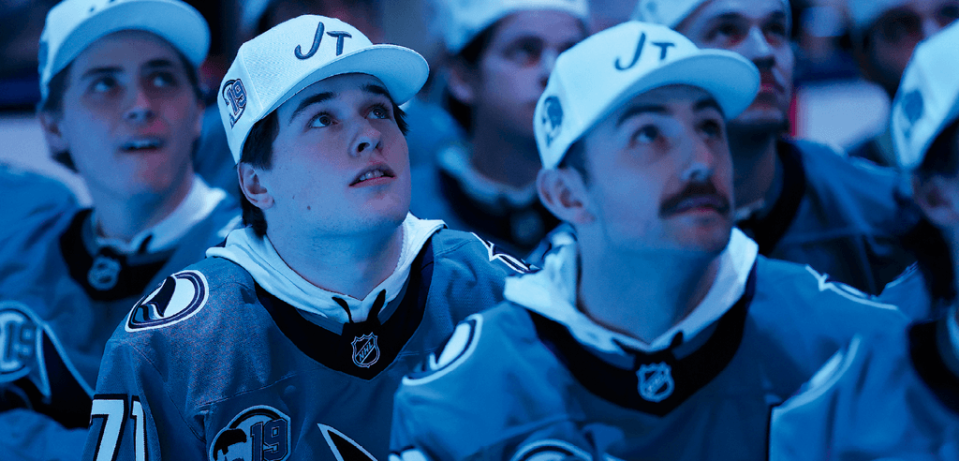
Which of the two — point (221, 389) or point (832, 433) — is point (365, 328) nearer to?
point (221, 389)

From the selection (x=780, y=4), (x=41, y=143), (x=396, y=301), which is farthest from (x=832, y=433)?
(x=41, y=143)

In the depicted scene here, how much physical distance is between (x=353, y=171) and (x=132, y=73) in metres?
0.90

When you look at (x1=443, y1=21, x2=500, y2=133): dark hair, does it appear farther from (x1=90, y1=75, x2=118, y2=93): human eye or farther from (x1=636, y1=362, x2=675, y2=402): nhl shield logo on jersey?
(x1=636, y1=362, x2=675, y2=402): nhl shield logo on jersey

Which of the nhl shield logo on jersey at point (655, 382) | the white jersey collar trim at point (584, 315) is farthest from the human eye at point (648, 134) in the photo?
the nhl shield logo on jersey at point (655, 382)

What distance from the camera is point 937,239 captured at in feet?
5.74

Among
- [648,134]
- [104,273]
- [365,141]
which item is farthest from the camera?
[104,273]

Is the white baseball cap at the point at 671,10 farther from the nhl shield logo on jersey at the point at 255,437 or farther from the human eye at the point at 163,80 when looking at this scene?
the nhl shield logo on jersey at the point at 255,437

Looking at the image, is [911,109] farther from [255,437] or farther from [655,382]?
[255,437]

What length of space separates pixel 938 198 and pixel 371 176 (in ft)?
3.40

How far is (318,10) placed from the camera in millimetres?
3570

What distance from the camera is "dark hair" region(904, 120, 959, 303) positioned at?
5.12ft

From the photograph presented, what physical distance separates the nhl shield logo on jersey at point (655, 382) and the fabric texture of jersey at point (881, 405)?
20cm

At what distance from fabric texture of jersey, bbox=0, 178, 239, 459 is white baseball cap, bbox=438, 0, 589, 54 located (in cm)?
112

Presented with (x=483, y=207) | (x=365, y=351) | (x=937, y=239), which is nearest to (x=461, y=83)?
(x=483, y=207)
